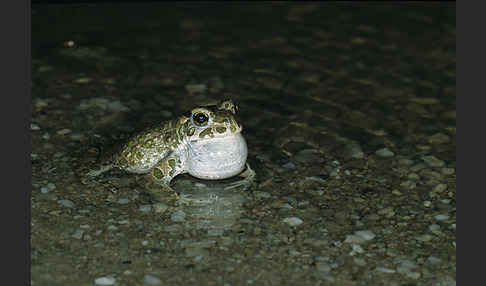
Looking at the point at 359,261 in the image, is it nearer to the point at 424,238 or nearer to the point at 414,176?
the point at 424,238

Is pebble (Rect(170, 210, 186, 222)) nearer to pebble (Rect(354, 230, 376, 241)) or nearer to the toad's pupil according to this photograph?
the toad's pupil

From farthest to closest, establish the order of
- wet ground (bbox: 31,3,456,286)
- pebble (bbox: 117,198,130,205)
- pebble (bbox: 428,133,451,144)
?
pebble (bbox: 428,133,451,144)
pebble (bbox: 117,198,130,205)
wet ground (bbox: 31,3,456,286)

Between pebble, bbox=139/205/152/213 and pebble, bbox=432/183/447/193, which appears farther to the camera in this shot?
pebble, bbox=432/183/447/193

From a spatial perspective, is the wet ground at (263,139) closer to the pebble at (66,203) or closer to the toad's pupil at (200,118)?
the pebble at (66,203)

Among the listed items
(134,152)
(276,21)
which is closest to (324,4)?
(276,21)

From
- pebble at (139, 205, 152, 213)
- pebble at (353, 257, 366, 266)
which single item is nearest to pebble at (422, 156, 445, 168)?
pebble at (353, 257, 366, 266)

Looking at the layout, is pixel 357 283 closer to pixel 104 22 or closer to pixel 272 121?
pixel 272 121

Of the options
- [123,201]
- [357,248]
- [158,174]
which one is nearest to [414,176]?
[357,248]
